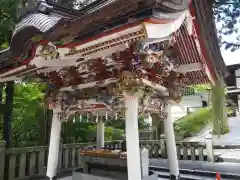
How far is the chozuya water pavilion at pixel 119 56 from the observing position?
292 cm

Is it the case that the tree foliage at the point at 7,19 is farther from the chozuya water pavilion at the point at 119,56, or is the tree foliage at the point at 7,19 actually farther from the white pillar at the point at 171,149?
the white pillar at the point at 171,149

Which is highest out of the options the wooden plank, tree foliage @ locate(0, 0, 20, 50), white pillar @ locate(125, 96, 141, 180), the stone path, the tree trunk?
tree foliage @ locate(0, 0, 20, 50)

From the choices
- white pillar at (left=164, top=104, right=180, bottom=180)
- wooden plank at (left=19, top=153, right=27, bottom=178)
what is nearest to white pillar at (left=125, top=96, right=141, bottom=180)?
white pillar at (left=164, top=104, right=180, bottom=180)

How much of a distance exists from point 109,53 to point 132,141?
1.65 metres

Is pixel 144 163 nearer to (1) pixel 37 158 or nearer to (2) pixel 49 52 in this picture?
(2) pixel 49 52

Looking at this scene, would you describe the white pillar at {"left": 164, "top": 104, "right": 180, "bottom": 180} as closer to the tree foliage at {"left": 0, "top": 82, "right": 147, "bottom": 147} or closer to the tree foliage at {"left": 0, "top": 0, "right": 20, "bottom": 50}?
the tree foliage at {"left": 0, "top": 82, "right": 147, "bottom": 147}

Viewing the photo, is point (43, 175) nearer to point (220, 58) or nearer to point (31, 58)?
point (31, 58)

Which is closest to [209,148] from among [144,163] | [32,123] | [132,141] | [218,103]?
[218,103]

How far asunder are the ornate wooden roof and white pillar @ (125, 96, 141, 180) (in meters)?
0.33

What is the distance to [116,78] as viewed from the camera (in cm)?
446

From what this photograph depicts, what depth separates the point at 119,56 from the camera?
4.08 m

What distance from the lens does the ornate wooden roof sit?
2.86m

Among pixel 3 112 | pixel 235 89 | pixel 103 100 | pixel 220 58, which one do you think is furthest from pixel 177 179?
pixel 235 89

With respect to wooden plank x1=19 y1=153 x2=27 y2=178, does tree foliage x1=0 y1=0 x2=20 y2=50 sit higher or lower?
higher
